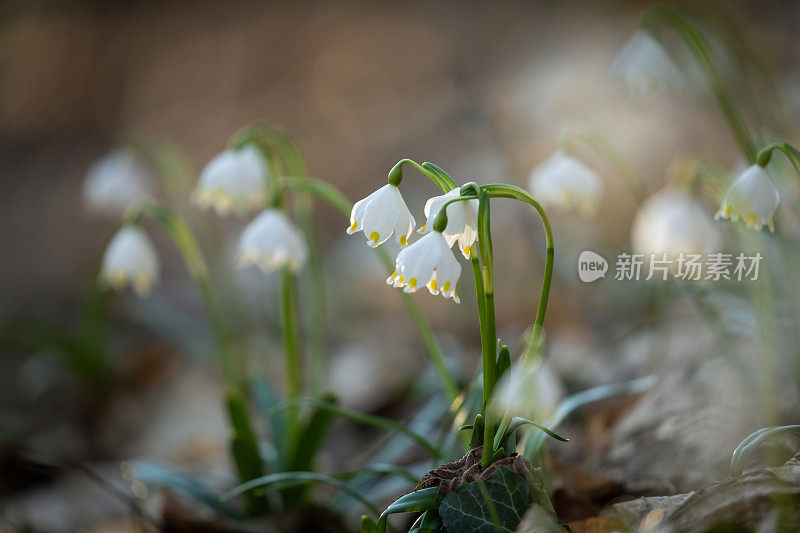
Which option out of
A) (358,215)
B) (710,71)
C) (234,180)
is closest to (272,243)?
(234,180)

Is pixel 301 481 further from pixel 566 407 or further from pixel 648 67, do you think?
pixel 648 67

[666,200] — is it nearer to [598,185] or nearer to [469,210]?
[598,185]

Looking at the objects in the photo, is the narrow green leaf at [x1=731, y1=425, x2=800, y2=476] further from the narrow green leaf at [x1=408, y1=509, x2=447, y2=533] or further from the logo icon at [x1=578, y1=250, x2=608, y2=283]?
the logo icon at [x1=578, y1=250, x2=608, y2=283]

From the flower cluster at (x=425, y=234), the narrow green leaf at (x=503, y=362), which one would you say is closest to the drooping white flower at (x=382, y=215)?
the flower cluster at (x=425, y=234)

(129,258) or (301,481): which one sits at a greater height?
(129,258)

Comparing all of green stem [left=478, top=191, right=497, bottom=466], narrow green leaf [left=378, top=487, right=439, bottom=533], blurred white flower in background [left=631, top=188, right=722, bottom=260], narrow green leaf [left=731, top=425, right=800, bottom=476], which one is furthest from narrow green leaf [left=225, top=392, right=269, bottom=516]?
blurred white flower in background [left=631, top=188, right=722, bottom=260]

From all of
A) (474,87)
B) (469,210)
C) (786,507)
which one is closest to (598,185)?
(469,210)
